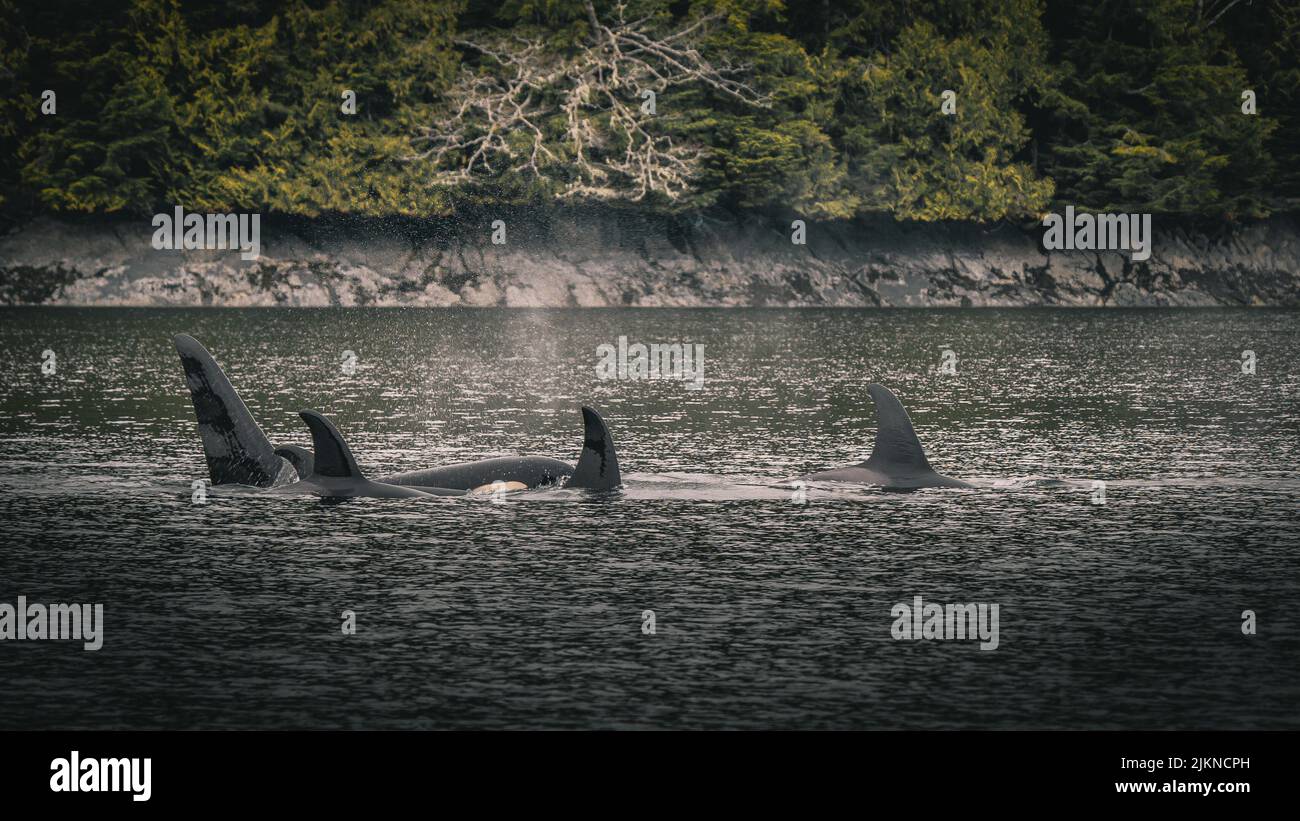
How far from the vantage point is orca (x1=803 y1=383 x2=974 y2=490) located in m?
25.0

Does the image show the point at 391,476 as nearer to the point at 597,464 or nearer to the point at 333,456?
the point at 333,456

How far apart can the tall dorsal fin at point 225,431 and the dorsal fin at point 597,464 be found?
384 cm

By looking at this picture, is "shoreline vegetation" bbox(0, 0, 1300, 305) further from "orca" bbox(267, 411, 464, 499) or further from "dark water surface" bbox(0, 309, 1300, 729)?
"orca" bbox(267, 411, 464, 499)

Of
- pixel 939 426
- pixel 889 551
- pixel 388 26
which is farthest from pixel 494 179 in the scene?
pixel 889 551

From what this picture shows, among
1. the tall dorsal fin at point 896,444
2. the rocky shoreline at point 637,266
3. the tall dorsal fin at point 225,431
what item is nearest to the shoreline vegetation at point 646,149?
the rocky shoreline at point 637,266

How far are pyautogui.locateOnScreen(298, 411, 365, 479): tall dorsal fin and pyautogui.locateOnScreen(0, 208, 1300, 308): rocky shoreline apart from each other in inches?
2189

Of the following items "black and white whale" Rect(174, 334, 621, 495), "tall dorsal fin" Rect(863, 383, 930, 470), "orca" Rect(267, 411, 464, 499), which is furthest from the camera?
"tall dorsal fin" Rect(863, 383, 930, 470)

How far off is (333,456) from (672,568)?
6.03 metres

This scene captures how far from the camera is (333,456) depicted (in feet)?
76.6

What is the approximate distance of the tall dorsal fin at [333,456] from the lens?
22.9m

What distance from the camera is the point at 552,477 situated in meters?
24.8

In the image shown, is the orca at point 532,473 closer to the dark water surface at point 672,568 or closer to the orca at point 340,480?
the dark water surface at point 672,568

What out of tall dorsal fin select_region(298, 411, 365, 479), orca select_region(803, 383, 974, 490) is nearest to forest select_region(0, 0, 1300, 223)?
orca select_region(803, 383, 974, 490)
